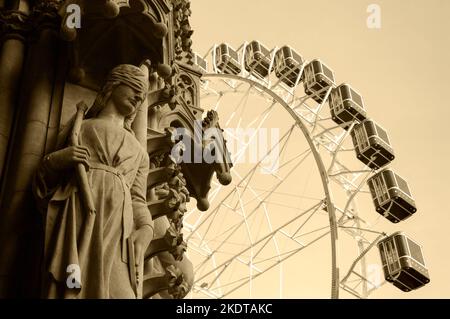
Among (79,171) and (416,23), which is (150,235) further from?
(416,23)

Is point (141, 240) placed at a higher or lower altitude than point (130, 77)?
lower

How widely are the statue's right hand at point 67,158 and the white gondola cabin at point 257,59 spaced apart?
88.2ft

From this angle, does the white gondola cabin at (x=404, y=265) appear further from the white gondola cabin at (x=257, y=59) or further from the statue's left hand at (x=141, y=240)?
the statue's left hand at (x=141, y=240)

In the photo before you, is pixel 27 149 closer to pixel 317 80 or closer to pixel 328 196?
pixel 328 196

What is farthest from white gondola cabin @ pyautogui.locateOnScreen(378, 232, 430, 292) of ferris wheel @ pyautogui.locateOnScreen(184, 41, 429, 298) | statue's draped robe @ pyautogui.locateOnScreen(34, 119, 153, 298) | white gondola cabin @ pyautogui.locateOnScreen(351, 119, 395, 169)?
statue's draped robe @ pyautogui.locateOnScreen(34, 119, 153, 298)

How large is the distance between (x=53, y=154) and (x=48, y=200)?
0.35 m

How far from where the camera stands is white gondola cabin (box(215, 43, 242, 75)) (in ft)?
110

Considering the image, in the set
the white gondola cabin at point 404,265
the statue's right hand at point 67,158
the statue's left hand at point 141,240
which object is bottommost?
the statue's left hand at point 141,240

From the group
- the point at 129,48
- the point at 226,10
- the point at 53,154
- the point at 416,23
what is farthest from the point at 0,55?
the point at 416,23

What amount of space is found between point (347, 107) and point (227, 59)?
4949 millimetres

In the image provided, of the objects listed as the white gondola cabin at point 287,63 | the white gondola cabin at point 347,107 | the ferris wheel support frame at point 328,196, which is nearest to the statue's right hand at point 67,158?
the ferris wheel support frame at point 328,196

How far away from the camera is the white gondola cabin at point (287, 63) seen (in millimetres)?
33375

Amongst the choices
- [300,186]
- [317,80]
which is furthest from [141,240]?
[300,186]

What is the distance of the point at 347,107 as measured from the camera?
31.8m
